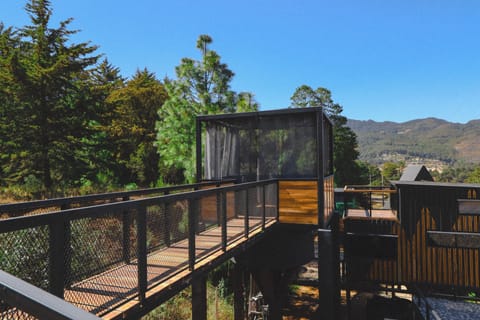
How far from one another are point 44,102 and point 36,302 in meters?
16.6

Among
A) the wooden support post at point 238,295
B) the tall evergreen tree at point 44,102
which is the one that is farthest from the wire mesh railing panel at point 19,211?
the tall evergreen tree at point 44,102

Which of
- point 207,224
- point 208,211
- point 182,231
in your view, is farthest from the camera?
point 207,224

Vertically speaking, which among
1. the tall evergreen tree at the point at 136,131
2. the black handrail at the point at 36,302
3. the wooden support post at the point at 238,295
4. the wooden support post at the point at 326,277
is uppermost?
the tall evergreen tree at the point at 136,131

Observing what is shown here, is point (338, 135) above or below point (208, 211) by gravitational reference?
above

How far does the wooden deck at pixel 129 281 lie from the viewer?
2.31 m

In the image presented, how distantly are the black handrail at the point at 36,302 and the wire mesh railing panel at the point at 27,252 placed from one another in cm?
128

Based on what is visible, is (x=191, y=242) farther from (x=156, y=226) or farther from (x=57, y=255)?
(x=57, y=255)

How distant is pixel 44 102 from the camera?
14.2 meters

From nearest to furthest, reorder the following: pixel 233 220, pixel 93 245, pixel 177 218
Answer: pixel 93 245 < pixel 177 218 < pixel 233 220

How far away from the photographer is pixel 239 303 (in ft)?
25.3

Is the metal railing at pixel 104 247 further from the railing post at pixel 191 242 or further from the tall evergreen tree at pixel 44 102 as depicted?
the tall evergreen tree at pixel 44 102

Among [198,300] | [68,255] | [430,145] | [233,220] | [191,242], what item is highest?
[430,145]

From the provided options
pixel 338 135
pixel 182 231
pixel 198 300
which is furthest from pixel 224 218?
pixel 338 135

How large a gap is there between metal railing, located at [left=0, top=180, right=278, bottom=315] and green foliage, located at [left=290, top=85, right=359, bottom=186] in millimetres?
22366
